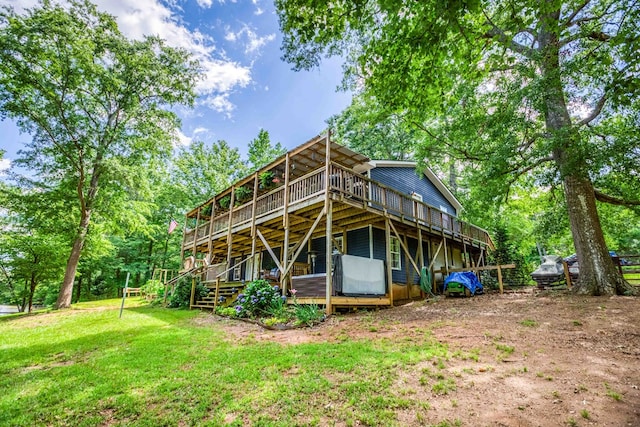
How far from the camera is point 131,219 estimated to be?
16969mm

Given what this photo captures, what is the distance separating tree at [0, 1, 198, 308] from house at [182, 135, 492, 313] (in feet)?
17.6

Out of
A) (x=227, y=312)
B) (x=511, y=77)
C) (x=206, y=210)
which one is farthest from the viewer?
(x=206, y=210)

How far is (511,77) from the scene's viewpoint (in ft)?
31.3

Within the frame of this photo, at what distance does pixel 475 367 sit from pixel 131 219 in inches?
722

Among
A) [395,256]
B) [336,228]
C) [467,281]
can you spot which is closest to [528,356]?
[467,281]

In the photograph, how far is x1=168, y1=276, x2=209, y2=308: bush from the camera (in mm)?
13188

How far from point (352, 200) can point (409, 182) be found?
7447 millimetres

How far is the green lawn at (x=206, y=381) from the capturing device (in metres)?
2.94

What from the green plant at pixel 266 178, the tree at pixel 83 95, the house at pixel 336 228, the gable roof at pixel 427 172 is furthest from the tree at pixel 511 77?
the tree at pixel 83 95

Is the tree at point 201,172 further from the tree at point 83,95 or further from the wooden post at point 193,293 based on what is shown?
the wooden post at point 193,293

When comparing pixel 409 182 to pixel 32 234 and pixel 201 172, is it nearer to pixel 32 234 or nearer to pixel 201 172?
pixel 32 234

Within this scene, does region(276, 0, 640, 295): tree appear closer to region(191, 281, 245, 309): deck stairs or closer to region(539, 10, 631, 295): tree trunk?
region(539, 10, 631, 295): tree trunk

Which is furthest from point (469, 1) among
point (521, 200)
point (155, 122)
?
point (155, 122)

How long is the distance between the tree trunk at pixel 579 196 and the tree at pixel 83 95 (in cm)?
1724
